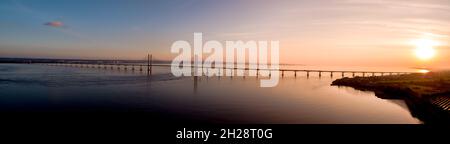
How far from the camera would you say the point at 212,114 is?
30.6 m
